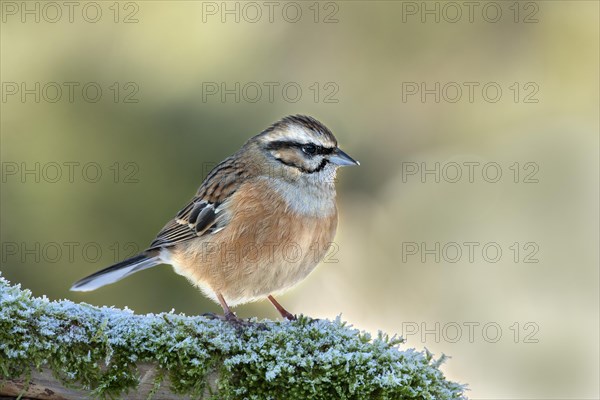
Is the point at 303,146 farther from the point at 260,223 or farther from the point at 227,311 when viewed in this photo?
the point at 227,311

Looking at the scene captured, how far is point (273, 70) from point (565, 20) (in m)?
3.88

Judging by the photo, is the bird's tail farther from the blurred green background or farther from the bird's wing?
the blurred green background

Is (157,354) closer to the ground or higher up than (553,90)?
Answer: closer to the ground

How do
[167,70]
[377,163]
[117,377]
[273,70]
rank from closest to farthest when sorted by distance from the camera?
[117,377]
[167,70]
[273,70]
[377,163]

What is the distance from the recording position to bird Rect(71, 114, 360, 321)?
573cm

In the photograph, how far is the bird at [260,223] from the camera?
226 inches

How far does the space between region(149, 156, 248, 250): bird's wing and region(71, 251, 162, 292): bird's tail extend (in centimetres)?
13

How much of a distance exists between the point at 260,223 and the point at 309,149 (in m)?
0.73

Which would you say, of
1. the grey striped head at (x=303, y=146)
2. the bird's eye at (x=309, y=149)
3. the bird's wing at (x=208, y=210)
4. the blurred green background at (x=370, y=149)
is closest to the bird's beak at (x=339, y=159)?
the grey striped head at (x=303, y=146)

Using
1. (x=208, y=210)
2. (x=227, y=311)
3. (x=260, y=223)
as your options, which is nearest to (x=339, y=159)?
(x=260, y=223)

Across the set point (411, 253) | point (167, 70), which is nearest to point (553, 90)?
point (411, 253)

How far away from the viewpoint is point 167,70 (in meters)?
8.20

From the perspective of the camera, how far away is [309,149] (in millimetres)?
6082

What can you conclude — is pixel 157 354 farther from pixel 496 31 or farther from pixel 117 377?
pixel 496 31
